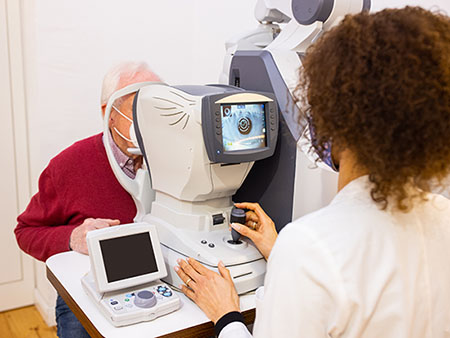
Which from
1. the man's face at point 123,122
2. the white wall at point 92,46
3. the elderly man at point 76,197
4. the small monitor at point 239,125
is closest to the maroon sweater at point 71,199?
the elderly man at point 76,197

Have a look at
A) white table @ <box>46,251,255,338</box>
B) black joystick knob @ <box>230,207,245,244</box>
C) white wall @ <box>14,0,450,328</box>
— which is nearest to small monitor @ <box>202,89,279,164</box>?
black joystick knob @ <box>230,207,245,244</box>

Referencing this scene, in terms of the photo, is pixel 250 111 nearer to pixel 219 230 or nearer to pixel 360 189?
pixel 219 230

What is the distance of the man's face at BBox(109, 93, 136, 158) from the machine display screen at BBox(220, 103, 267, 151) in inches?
18.1

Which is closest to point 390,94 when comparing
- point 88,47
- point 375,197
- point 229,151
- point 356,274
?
point 375,197

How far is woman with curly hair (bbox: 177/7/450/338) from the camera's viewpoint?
25.8 inches

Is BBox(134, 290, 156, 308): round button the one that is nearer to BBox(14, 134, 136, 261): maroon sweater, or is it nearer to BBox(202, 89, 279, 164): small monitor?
BBox(202, 89, 279, 164): small monitor

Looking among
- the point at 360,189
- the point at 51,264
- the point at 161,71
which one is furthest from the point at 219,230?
the point at 161,71

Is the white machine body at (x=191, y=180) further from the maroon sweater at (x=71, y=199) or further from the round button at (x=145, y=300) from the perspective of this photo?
the maroon sweater at (x=71, y=199)

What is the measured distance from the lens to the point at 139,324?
3.40ft

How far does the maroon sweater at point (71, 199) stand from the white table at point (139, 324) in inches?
11.8

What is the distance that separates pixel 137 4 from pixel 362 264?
222cm

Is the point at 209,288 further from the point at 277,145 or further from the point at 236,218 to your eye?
the point at 277,145

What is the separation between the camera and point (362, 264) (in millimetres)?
700

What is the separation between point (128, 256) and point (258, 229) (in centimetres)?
37
